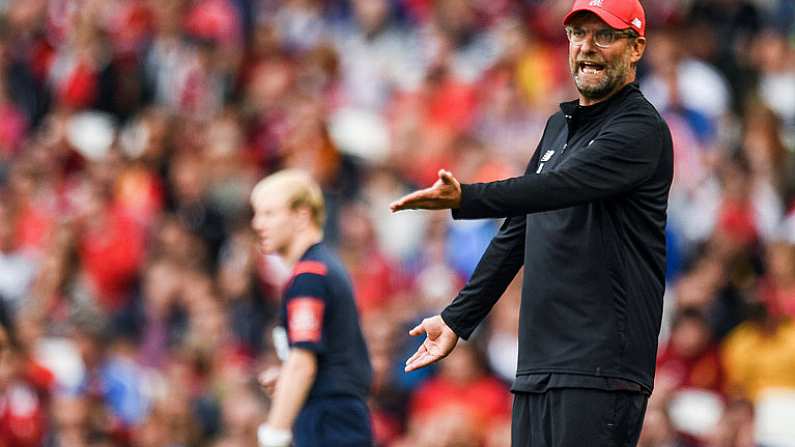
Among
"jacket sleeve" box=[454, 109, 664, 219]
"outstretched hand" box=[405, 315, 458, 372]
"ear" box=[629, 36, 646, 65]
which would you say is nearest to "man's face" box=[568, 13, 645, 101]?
"ear" box=[629, 36, 646, 65]

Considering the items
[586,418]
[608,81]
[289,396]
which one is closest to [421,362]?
[586,418]

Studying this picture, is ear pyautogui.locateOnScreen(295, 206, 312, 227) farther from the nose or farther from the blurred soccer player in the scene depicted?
the nose

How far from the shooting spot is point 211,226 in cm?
1188

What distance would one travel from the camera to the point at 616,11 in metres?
4.64

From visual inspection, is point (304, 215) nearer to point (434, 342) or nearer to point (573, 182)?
point (434, 342)

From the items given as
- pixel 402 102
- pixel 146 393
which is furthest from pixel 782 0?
pixel 146 393

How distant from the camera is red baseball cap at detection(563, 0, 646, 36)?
4.62 m

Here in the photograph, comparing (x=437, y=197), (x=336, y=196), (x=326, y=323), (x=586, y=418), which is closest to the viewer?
(x=437, y=197)

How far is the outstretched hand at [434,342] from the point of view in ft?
16.2

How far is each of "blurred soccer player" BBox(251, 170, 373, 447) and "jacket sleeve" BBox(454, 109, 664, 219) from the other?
2.10 meters

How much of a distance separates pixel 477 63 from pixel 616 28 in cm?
792

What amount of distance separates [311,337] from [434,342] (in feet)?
4.75

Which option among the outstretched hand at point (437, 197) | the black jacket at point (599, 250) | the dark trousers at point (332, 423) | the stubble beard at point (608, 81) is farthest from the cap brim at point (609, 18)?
the dark trousers at point (332, 423)

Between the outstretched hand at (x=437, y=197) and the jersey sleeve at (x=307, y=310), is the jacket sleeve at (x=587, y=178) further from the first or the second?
the jersey sleeve at (x=307, y=310)
